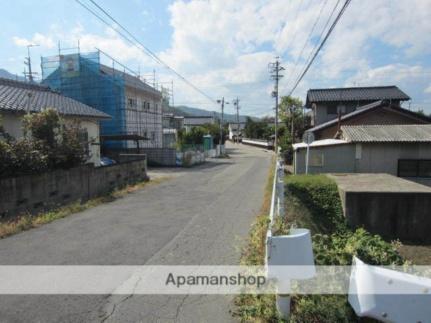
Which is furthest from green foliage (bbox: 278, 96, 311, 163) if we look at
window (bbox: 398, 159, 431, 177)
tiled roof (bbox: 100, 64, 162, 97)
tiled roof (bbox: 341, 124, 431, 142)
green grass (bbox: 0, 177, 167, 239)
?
green grass (bbox: 0, 177, 167, 239)

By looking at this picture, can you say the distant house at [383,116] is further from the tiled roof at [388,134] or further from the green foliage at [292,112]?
the green foliage at [292,112]

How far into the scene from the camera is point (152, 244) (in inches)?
221

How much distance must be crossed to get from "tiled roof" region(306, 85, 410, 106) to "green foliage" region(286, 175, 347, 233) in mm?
24733

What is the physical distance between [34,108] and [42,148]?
552cm

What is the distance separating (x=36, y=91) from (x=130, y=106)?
10571 millimetres

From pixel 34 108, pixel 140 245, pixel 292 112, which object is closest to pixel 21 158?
pixel 140 245

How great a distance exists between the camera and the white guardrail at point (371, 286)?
268cm

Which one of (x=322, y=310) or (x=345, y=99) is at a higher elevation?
(x=345, y=99)

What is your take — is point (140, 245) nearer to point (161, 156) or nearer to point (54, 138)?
point (54, 138)

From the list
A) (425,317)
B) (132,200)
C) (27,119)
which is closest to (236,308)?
(425,317)

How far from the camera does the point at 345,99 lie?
33.3 metres

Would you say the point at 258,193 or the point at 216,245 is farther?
the point at 258,193

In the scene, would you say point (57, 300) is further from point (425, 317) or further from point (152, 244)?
point (425, 317)

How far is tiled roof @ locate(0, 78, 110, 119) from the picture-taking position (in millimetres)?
12790
